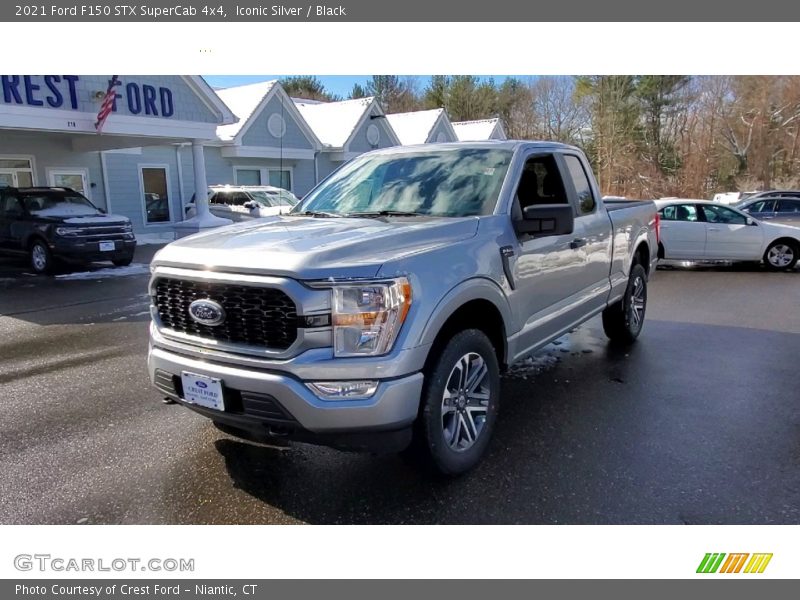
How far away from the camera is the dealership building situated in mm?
12812

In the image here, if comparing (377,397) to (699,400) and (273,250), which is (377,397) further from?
(699,400)

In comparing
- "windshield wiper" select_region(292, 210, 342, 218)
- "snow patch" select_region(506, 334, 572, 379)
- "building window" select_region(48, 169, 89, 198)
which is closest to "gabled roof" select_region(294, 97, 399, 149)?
"building window" select_region(48, 169, 89, 198)

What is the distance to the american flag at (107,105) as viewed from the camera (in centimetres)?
1280

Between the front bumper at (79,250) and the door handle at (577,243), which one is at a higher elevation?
the door handle at (577,243)

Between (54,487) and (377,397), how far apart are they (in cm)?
212

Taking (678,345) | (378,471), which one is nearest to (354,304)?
(378,471)

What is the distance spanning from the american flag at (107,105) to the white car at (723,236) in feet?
40.6

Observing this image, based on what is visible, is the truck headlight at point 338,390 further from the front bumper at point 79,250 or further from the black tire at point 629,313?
the front bumper at point 79,250

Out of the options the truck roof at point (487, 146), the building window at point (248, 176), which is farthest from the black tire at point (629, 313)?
the building window at point (248, 176)

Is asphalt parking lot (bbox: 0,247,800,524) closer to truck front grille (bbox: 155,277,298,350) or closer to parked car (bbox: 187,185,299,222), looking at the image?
truck front grille (bbox: 155,277,298,350)

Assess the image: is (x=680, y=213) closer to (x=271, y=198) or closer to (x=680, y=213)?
(x=680, y=213)

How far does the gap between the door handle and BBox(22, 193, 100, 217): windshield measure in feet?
37.0

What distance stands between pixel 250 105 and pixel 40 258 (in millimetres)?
12872

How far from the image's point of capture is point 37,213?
39.0 feet
